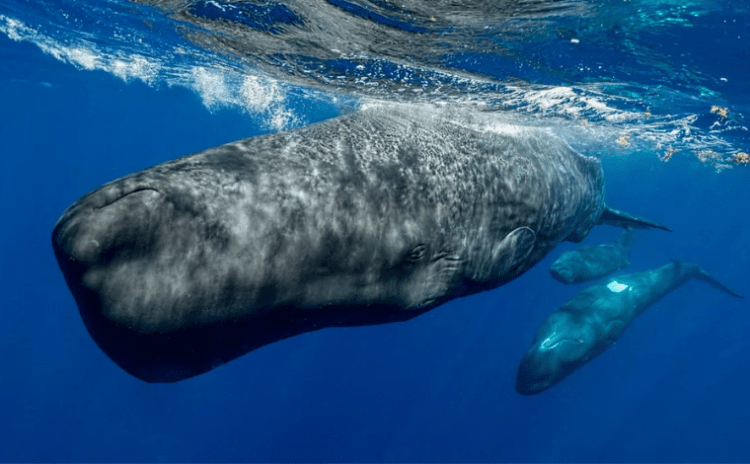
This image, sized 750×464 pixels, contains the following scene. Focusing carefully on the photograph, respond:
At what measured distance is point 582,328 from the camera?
1510 centimetres

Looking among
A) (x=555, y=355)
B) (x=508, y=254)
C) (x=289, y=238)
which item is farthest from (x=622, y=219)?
(x=289, y=238)

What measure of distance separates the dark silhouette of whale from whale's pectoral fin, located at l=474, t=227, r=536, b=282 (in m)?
0.02

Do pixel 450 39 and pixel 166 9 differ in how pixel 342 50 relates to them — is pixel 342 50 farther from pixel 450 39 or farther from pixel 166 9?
pixel 166 9

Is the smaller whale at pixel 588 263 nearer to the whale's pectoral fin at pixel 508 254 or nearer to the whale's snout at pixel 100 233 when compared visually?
the whale's pectoral fin at pixel 508 254

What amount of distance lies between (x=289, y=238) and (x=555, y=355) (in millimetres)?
13464

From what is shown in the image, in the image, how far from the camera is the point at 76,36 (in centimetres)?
2011

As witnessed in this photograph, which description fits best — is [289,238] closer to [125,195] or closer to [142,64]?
[125,195]

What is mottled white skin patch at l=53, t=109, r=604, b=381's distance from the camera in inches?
102

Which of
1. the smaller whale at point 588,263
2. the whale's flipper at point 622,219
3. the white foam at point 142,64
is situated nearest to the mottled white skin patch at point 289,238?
the whale's flipper at point 622,219

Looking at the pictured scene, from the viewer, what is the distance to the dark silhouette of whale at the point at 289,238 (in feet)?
8.47

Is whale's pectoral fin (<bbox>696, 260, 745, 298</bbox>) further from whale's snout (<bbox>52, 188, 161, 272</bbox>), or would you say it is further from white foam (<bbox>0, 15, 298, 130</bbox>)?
whale's snout (<bbox>52, 188, 161, 272</bbox>)

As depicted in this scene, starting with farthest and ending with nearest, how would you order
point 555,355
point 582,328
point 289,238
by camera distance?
point 582,328 < point 555,355 < point 289,238

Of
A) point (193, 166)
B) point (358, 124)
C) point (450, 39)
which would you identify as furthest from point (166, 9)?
point (193, 166)

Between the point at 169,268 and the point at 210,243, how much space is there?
283 mm
